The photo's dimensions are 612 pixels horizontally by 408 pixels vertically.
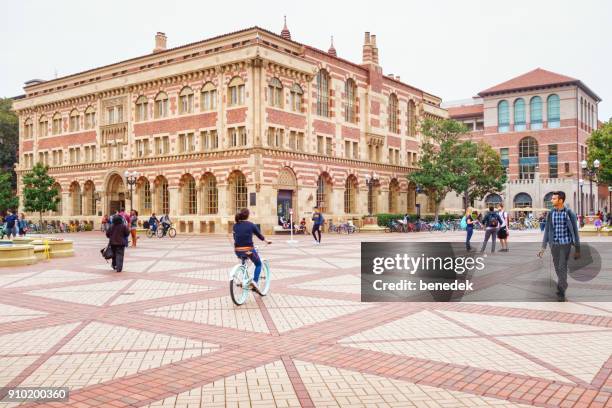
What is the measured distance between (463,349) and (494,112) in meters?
69.2

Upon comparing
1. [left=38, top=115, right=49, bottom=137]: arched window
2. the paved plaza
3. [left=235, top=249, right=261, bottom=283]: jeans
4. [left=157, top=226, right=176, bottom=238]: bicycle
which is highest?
[left=38, top=115, right=49, bottom=137]: arched window

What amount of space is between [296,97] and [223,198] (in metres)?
9.48

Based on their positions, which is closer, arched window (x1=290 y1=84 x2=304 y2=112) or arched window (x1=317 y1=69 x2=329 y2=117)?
arched window (x1=290 y1=84 x2=304 y2=112)

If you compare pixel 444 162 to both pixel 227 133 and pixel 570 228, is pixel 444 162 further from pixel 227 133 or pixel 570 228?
pixel 570 228

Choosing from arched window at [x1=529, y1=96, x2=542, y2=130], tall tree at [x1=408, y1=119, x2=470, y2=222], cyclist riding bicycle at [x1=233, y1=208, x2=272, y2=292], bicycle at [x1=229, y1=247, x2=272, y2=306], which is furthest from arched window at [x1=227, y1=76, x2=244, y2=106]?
arched window at [x1=529, y1=96, x2=542, y2=130]

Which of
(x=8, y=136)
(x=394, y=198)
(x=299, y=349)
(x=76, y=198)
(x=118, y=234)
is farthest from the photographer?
(x=8, y=136)

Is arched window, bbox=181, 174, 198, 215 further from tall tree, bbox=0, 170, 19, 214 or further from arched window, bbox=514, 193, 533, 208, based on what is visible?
arched window, bbox=514, 193, 533, 208

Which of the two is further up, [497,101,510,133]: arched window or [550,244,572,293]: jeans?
[497,101,510,133]: arched window

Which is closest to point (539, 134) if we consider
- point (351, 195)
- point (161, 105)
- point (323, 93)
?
point (351, 195)

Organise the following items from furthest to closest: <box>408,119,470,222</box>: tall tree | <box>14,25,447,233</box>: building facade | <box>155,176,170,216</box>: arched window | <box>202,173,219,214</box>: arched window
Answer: <box>408,119,470,222</box>: tall tree, <box>155,176,170,216</box>: arched window, <box>202,173,219,214</box>: arched window, <box>14,25,447,233</box>: building facade

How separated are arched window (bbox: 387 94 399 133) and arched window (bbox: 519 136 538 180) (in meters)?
23.3

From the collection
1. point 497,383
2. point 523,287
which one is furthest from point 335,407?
point 523,287

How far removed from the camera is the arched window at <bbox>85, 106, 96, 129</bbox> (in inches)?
1989

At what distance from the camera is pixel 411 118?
189 feet
